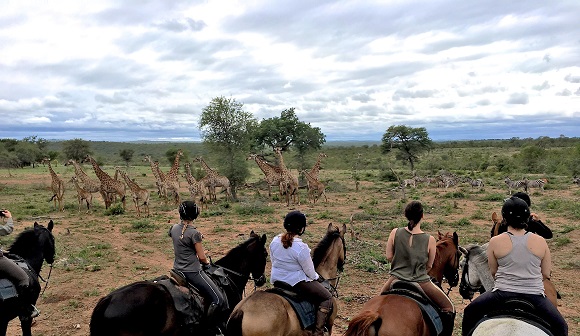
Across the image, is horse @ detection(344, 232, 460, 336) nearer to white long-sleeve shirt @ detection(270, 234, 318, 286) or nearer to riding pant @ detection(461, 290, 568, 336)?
riding pant @ detection(461, 290, 568, 336)

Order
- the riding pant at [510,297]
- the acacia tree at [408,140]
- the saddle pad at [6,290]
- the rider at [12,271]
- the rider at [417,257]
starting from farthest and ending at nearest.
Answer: the acacia tree at [408,140], the rider at [12,271], the saddle pad at [6,290], the rider at [417,257], the riding pant at [510,297]

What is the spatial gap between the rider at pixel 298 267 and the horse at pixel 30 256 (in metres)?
3.89

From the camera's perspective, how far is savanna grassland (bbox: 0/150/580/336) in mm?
8820

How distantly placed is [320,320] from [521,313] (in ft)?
6.96

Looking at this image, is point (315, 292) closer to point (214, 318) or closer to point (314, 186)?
point (214, 318)

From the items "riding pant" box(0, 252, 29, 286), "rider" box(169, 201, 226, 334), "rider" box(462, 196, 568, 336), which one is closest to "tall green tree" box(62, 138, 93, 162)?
"riding pant" box(0, 252, 29, 286)

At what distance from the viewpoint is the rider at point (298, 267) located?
4.87 metres

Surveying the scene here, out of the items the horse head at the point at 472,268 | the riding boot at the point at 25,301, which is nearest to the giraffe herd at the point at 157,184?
the riding boot at the point at 25,301

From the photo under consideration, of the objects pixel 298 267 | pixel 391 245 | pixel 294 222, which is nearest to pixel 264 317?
pixel 298 267

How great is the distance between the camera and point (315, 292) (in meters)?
4.95

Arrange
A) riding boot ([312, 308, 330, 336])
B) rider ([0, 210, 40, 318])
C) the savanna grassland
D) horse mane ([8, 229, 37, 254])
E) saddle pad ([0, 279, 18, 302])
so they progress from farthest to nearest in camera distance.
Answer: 1. the savanna grassland
2. horse mane ([8, 229, 37, 254])
3. rider ([0, 210, 40, 318])
4. saddle pad ([0, 279, 18, 302])
5. riding boot ([312, 308, 330, 336])

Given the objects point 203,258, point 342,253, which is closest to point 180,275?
point 203,258

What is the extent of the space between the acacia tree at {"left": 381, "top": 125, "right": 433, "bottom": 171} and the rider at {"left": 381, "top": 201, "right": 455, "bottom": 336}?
122 feet

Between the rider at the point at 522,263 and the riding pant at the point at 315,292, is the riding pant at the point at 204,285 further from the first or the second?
the rider at the point at 522,263
